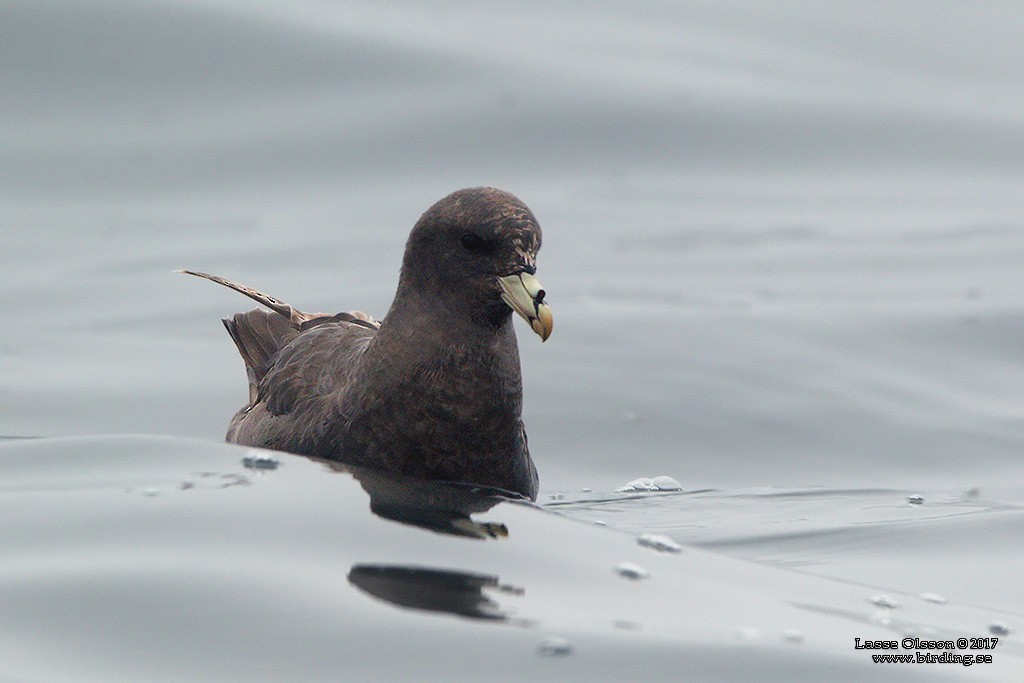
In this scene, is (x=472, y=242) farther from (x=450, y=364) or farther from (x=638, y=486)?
(x=638, y=486)

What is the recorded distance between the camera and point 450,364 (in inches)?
193

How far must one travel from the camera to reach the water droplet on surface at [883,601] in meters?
3.88

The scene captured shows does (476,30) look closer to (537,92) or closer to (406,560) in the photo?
(537,92)

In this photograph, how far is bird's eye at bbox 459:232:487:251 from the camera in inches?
190

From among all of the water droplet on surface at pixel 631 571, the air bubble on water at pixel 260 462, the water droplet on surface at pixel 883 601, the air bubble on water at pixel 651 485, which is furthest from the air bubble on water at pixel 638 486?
the water droplet on surface at pixel 631 571

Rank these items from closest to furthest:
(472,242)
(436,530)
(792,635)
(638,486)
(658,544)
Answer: (792,635)
(436,530)
(658,544)
(472,242)
(638,486)

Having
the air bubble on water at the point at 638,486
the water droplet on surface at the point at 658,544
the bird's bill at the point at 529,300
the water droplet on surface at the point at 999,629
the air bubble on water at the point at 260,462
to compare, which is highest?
the bird's bill at the point at 529,300

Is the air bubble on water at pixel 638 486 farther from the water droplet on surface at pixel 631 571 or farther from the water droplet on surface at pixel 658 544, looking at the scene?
the water droplet on surface at pixel 631 571

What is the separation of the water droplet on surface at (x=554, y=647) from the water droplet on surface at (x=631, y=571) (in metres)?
0.50

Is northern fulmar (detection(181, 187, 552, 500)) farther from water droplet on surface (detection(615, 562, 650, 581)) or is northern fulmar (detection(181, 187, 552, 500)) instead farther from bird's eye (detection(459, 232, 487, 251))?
water droplet on surface (detection(615, 562, 650, 581))

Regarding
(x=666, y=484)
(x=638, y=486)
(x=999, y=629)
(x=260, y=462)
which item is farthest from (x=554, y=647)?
(x=666, y=484)

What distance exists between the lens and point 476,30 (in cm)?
1184

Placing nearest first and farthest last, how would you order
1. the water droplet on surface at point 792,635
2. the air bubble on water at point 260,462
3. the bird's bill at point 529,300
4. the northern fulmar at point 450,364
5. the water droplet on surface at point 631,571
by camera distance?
the water droplet on surface at point 792,635
the water droplet on surface at point 631,571
the air bubble on water at point 260,462
the bird's bill at point 529,300
the northern fulmar at point 450,364

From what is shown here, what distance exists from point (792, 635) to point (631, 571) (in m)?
0.49
